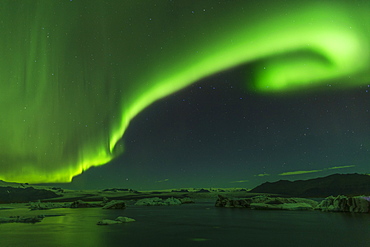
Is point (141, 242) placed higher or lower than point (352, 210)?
higher

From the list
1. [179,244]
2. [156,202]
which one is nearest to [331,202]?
[179,244]

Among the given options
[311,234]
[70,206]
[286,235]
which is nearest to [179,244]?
[286,235]

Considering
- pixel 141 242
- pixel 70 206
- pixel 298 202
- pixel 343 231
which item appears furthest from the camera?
pixel 70 206

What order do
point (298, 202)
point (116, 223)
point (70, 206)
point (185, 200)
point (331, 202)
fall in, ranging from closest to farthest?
point (116, 223), point (331, 202), point (298, 202), point (70, 206), point (185, 200)

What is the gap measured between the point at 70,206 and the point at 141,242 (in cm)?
8348

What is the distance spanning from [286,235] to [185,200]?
349 feet

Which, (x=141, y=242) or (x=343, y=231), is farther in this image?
(x=343, y=231)

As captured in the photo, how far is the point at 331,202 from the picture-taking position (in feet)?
177

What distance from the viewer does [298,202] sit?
65.5m

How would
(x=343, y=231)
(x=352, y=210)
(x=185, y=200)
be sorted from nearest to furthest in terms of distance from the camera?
(x=343, y=231) → (x=352, y=210) → (x=185, y=200)

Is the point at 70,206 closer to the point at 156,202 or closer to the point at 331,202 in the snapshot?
the point at 156,202

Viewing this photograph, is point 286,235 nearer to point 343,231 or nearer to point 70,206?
point 343,231

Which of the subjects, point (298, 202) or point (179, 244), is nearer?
point (179, 244)

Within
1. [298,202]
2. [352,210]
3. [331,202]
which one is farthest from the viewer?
[298,202]
